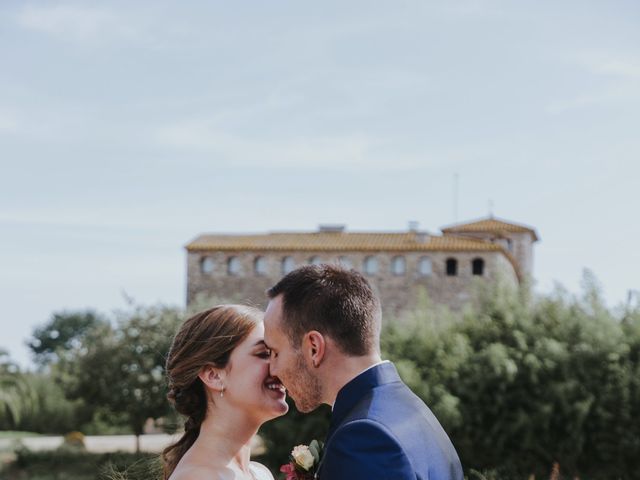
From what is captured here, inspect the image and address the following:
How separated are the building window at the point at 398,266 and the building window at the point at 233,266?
24.8ft

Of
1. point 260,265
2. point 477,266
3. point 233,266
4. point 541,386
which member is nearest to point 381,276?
point 477,266

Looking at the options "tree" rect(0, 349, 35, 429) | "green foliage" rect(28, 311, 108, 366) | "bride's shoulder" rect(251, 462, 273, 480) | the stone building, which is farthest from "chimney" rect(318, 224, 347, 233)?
"bride's shoulder" rect(251, 462, 273, 480)

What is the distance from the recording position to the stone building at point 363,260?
4381 centimetres

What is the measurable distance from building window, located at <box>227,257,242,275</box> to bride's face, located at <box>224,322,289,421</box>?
42.7 m

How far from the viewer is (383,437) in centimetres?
204

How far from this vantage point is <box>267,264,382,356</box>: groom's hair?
2.18m

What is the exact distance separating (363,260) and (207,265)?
778 cm

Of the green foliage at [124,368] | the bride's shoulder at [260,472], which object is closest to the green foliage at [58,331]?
the green foliage at [124,368]

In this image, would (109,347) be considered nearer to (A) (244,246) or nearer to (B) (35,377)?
(B) (35,377)

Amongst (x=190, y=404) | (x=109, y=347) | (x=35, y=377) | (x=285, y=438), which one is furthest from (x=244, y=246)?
(x=190, y=404)

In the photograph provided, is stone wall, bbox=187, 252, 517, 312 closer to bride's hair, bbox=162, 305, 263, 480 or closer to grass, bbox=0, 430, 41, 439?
grass, bbox=0, 430, 41, 439

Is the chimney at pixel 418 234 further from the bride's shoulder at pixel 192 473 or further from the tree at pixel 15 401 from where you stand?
the bride's shoulder at pixel 192 473

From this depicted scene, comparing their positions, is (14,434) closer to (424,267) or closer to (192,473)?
(424,267)

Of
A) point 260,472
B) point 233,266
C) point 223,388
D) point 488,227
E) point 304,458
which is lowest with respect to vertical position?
point 233,266
